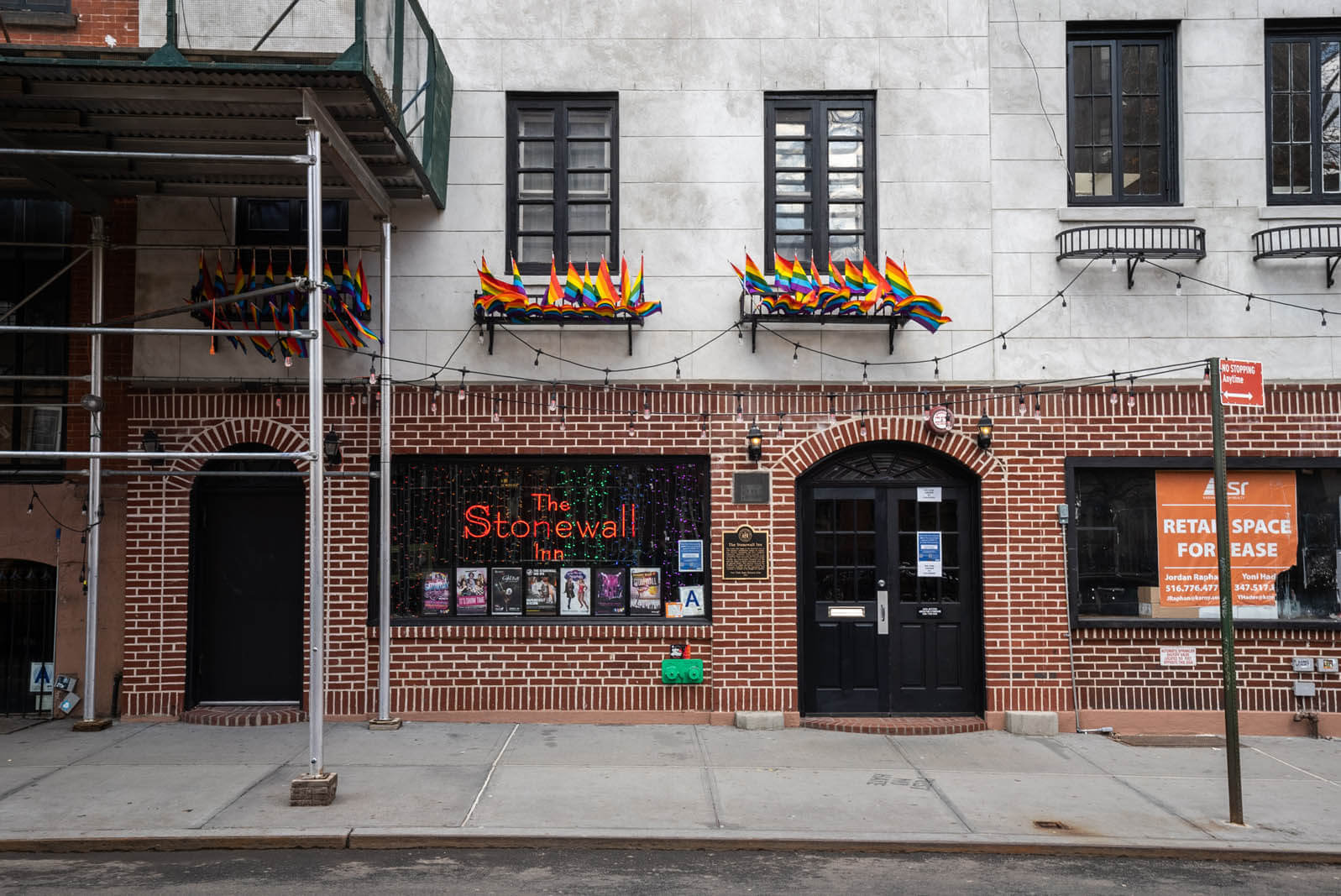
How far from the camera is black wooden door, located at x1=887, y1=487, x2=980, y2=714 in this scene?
35.2 ft

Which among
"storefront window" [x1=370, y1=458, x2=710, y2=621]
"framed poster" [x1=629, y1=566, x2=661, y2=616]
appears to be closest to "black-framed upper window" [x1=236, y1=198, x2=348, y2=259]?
"storefront window" [x1=370, y1=458, x2=710, y2=621]

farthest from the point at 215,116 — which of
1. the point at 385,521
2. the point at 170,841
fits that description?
the point at 170,841

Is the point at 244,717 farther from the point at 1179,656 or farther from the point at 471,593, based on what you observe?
the point at 1179,656

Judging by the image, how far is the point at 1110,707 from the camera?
10.5 meters

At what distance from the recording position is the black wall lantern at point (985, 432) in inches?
415

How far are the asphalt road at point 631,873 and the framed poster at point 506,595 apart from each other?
371 cm

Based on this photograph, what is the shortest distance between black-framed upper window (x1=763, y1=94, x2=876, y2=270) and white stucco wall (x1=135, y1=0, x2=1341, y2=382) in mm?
176

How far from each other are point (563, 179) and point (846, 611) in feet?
17.5

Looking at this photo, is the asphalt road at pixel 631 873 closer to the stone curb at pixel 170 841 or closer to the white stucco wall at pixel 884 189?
the stone curb at pixel 170 841

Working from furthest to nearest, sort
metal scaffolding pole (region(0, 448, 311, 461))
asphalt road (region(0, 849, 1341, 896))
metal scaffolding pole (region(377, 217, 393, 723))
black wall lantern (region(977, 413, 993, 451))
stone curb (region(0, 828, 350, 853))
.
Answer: black wall lantern (region(977, 413, 993, 451))
metal scaffolding pole (region(377, 217, 393, 723))
metal scaffolding pole (region(0, 448, 311, 461))
stone curb (region(0, 828, 350, 853))
asphalt road (region(0, 849, 1341, 896))

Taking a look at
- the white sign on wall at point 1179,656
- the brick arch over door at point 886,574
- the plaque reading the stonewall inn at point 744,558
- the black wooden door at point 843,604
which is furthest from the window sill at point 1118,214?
the plaque reading the stonewall inn at point 744,558

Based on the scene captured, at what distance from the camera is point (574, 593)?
10773 millimetres

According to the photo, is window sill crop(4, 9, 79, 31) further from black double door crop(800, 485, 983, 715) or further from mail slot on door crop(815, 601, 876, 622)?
mail slot on door crop(815, 601, 876, 622)

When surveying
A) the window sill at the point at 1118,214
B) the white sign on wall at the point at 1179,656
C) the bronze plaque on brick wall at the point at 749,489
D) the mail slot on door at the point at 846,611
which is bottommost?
the white sign on wall at the point at 1179,656
